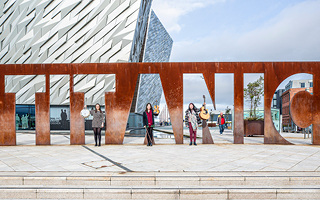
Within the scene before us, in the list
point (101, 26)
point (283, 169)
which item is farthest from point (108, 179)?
point (101, 26)

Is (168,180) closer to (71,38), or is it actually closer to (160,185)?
(160,185)

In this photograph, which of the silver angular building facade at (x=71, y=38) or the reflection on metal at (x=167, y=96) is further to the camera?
the silver angular building facade at (x=71, y=38)

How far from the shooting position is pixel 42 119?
389 inches

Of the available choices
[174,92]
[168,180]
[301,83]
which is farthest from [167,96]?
[301,83]

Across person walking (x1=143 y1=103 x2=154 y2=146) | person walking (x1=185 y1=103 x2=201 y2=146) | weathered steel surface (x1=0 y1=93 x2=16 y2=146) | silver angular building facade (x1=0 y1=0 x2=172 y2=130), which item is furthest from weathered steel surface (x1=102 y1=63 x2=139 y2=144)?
silver angular building facade (x1=0 y1=0 x2=172 y2=130)

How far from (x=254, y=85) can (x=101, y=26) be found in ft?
47.9

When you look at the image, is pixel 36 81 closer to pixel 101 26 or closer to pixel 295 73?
pixel 101 26

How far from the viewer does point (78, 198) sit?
4109 millimetres

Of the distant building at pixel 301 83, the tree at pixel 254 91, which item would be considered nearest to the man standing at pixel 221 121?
the tree at pixel 254 91

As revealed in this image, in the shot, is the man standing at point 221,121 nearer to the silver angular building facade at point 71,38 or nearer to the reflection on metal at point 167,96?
the reflection on metal at point 167,96

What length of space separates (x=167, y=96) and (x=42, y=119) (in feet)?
17.7

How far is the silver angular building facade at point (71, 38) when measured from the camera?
21406 millimetres

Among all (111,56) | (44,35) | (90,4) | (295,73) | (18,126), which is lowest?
(18,126)

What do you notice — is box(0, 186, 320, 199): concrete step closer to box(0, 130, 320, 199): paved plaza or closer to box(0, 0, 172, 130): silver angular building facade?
box(0, 130, 320, 199): paved plaza
